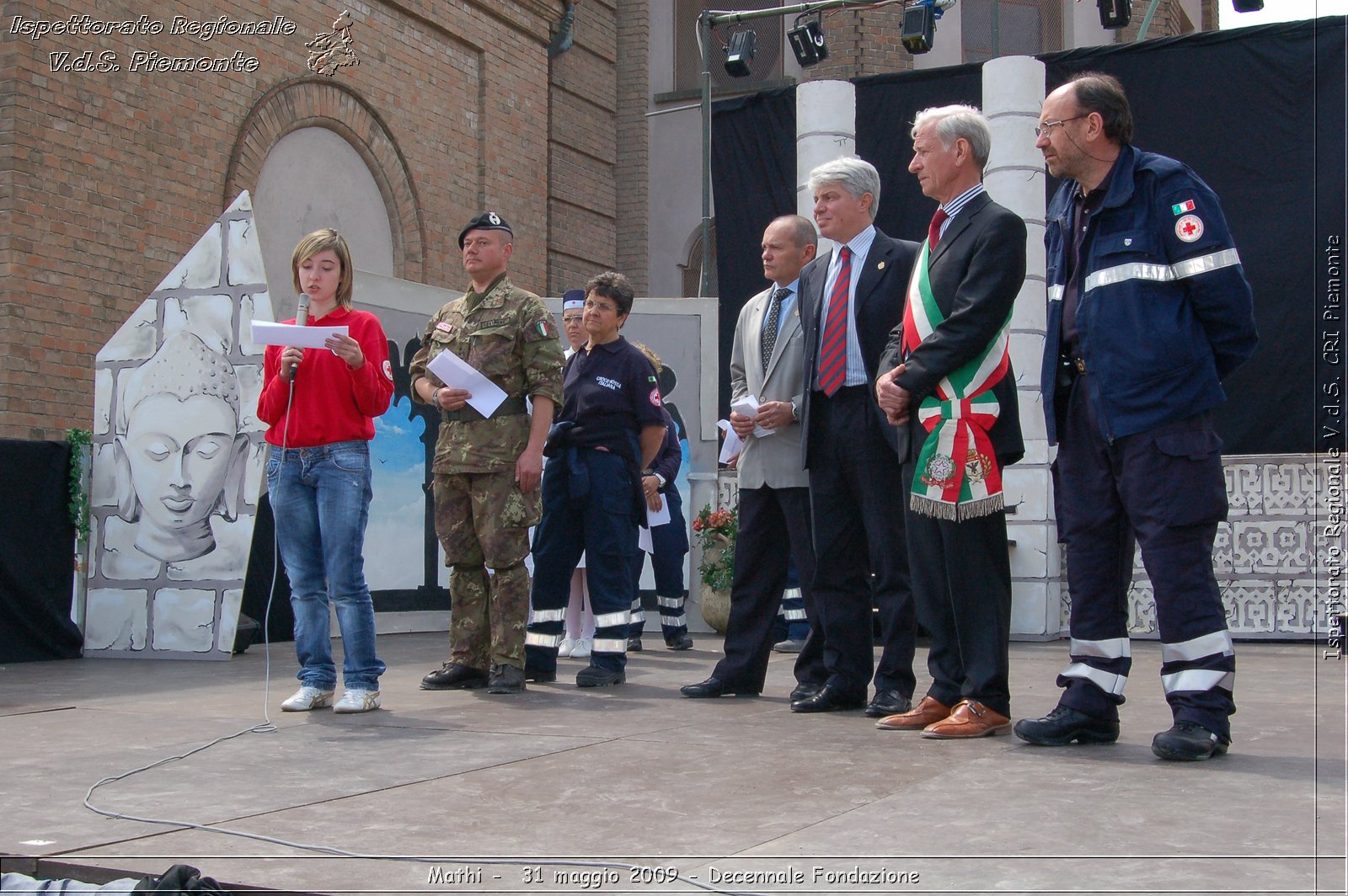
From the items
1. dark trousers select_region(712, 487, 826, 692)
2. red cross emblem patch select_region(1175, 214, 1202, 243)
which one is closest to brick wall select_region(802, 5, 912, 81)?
dark trousers select_region(712, 487, 826, 692)

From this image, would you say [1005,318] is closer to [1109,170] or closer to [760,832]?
[1109,170]

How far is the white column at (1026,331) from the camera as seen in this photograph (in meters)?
9.33

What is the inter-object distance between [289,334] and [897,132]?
7.33 meters

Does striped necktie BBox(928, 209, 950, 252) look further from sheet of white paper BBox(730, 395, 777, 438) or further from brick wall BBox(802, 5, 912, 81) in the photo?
brick wall BBox(802, 5, 912, 81)

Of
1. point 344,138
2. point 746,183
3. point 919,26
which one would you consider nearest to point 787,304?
A: point 746,183

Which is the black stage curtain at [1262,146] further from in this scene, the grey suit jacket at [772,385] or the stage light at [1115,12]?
the grey suit jacket at [772,385]

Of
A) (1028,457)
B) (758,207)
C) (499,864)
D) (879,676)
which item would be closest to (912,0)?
(758,207)

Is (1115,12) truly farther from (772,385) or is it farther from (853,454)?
(853,454)

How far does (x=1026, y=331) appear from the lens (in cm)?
944

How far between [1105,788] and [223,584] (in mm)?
5540

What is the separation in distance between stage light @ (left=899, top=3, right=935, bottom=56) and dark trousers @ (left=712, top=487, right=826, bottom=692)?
8.20m

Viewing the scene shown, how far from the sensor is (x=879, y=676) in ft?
16.1

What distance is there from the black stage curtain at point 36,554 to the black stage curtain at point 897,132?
21.2 feet

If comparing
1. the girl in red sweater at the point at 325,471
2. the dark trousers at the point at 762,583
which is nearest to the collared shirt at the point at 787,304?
the dark trousers at the point at 762,583
